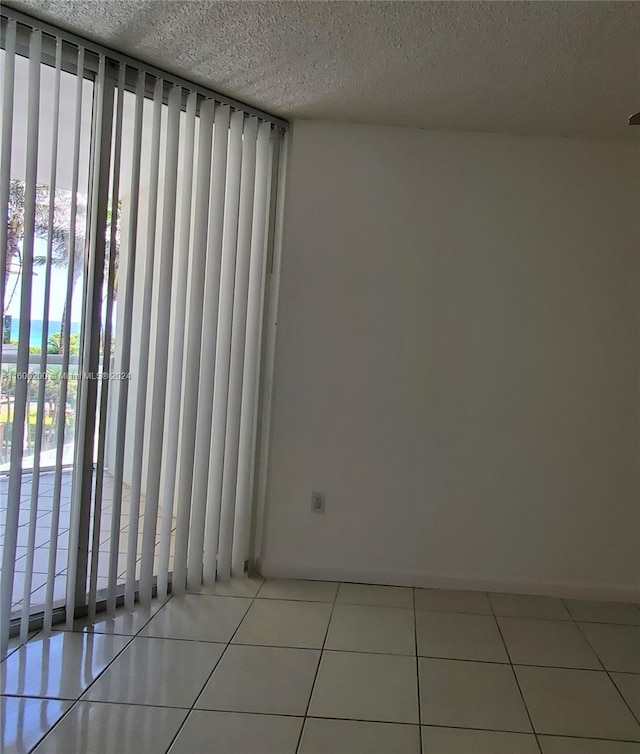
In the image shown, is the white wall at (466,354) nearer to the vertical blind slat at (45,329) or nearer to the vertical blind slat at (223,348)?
the vertical blind slat at (223,348)

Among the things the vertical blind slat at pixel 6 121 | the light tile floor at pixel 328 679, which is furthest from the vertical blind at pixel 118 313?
the light tile floor at pixel 328 679

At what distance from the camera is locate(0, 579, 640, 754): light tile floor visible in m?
1.83

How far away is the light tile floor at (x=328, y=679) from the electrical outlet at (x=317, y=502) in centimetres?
41

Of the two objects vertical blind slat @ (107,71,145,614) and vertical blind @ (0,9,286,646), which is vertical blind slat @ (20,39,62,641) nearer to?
vertical blind @ (0,9,286,646)

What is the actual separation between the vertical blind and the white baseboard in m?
0.28

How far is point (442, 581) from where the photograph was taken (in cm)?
304

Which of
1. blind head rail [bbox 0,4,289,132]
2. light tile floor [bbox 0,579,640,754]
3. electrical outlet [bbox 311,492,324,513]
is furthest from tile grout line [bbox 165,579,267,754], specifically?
blind head rail [bbox 0,4,289,132]

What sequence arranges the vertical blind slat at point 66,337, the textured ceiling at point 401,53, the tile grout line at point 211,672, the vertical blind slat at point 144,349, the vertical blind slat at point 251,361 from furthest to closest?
the vertical blind slat at point 251,361
the vertical blind slat at point 144,349
the vertical blind slat at point 66,337
the textured ceiling at point 401,53
the tile grout line at point 211,672

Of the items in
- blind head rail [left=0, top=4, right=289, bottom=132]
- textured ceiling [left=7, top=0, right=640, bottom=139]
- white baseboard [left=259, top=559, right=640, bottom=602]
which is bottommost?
white baseboard [left=259, top=559, right=640, bottom=602]

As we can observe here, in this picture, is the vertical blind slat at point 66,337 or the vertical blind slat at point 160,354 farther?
the vertical blind slat at point 160,354

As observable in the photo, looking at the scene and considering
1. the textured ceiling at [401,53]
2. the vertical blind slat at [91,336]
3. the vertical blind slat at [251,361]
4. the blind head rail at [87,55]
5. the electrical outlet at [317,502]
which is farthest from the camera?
the electrical outlet at [317,502]

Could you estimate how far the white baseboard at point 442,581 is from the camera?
2998mm

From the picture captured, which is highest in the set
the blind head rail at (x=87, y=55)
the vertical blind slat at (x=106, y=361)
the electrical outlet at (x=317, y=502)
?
the blind head rail at (x=87, y=55)

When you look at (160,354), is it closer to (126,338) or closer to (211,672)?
(126,338)
